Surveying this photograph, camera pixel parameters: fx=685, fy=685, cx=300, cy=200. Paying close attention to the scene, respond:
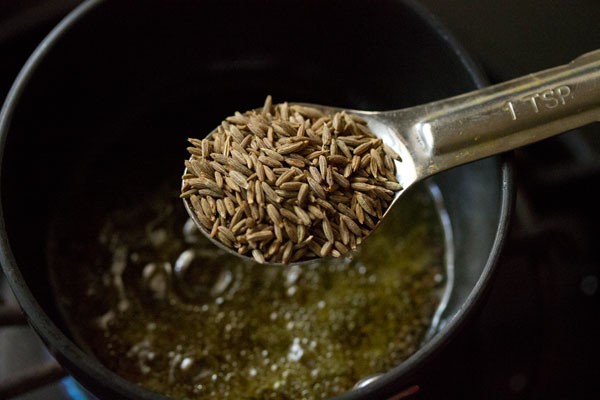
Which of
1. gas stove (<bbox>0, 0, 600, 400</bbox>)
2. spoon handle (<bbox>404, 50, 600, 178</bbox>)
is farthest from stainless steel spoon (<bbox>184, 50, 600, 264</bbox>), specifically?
gas stove (<bbox>0, 0, 600, 400</bbox>)

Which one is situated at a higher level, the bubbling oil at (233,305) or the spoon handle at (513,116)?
the spoon handle at (513,116)

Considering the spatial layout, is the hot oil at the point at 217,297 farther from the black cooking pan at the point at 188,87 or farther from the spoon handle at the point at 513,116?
the spoon handle at the point at 513,116

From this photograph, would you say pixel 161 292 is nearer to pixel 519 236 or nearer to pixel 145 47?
pixel 145 47

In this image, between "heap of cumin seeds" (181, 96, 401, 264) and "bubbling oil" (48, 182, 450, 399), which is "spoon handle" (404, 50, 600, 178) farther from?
"bubbling oil" (48, 182, 450, 399)

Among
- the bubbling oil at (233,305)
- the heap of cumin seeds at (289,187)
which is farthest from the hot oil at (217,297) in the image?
the heap of cumin seeds at (289,187)

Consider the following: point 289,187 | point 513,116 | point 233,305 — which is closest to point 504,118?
point 513,116

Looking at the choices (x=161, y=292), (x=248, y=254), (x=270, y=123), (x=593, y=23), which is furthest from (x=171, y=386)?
(x=593, y=23)

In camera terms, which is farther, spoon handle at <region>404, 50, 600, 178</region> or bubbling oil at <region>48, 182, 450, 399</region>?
bubbling oil at <region>48, 182, 450, 399</region>
